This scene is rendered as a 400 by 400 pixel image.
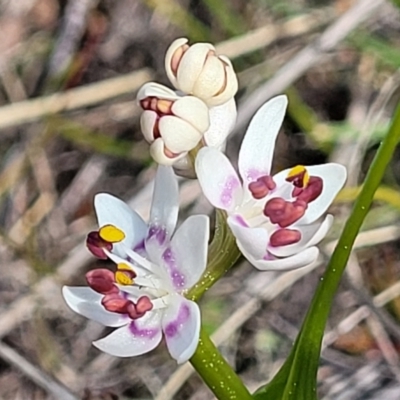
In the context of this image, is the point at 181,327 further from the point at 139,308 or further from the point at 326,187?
the point at 326,187

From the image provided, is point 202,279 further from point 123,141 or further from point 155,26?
point 155,26

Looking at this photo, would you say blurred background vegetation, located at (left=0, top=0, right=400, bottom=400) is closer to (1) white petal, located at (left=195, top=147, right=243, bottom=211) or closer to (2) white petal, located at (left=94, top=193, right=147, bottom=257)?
(2) white petal, located at (left=94, top=193, right=147, bottom=257)

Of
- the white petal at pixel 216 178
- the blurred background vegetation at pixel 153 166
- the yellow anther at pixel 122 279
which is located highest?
the white petal at pixel 216 178

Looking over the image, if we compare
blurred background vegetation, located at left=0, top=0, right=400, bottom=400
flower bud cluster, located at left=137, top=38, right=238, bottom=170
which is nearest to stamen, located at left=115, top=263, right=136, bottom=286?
flower bud cluster, located at left=137, top=38, right=238, bottom=170

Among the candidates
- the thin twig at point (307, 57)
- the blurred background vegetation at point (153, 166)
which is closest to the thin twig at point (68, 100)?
the blurred background vegetation at point (153, 166)

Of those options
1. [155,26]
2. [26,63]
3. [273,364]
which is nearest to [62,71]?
[26,63]

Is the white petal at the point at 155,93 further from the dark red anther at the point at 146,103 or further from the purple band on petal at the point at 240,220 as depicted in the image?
the purple band on petal at the point at 240,220

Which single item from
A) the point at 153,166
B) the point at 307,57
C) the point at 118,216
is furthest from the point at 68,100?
the point at 118,216
